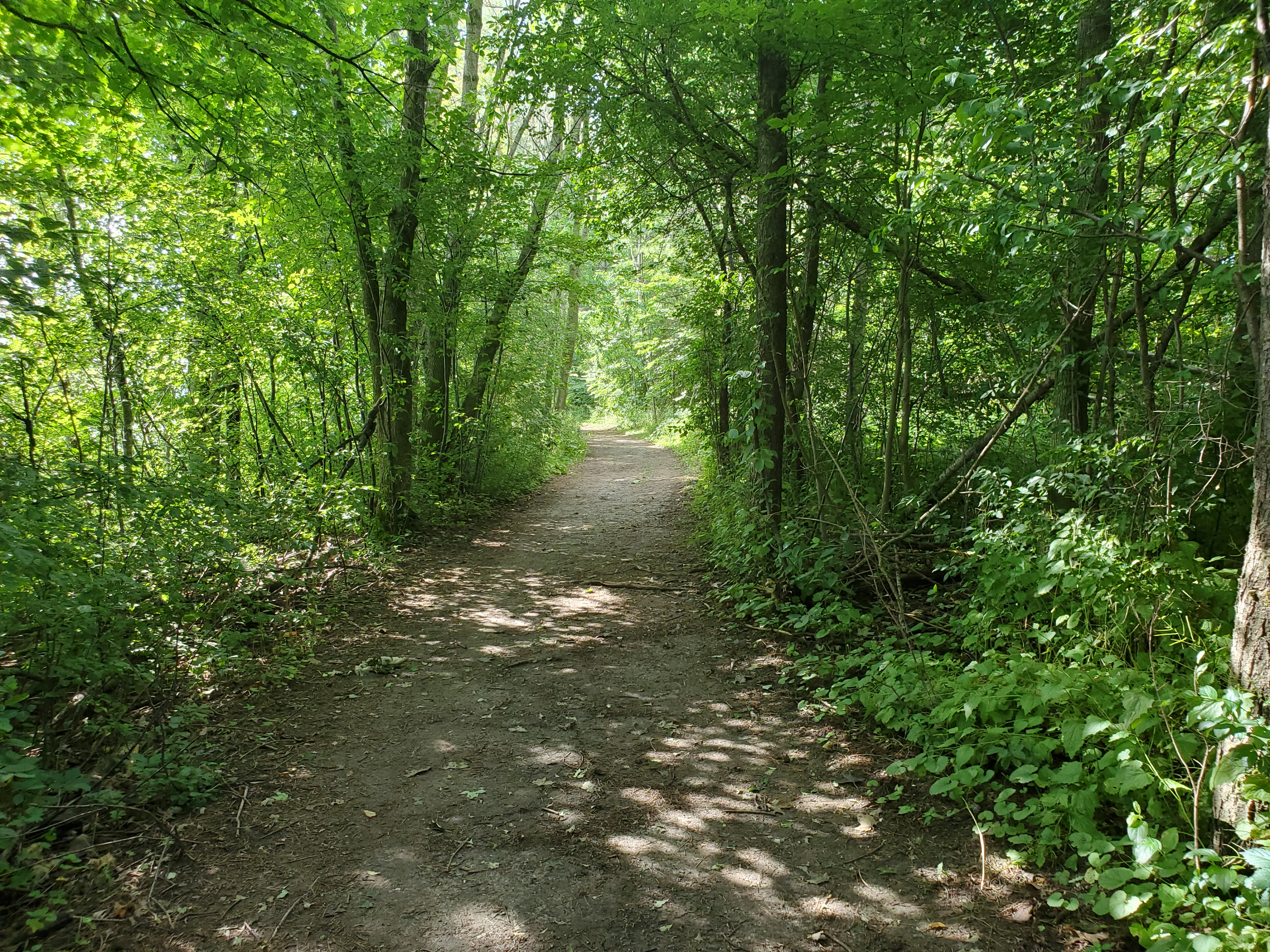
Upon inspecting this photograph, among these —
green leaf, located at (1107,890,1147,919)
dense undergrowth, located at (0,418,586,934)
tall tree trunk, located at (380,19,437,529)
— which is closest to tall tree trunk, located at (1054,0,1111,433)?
green leaf, located at (1107,890,1147,919)

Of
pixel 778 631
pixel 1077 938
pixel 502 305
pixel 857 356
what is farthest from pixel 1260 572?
pixel 502 305

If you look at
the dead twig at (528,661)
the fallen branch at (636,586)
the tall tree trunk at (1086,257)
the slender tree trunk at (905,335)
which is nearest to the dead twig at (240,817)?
the dead twig at (528,661)

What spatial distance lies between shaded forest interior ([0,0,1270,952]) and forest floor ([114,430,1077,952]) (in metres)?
0.35

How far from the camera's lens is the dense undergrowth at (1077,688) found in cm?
244

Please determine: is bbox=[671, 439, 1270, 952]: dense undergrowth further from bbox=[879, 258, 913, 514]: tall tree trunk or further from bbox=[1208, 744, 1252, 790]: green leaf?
bbox=[879, 258, 913, 514]: tall tree trunk

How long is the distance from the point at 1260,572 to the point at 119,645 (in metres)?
5.42

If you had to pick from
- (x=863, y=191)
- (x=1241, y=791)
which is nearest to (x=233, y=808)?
(x=1241, y=791)

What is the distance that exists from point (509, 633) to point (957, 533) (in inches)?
166

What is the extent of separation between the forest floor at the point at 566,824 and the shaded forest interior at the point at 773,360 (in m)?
0.35

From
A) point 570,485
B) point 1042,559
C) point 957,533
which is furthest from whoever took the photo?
point 570,485

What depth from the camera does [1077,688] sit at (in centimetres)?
341

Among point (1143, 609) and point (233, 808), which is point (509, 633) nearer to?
point (233, 808)

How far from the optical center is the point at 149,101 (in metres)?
5.73

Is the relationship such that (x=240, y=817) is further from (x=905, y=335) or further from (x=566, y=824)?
(x=905, y=335)
